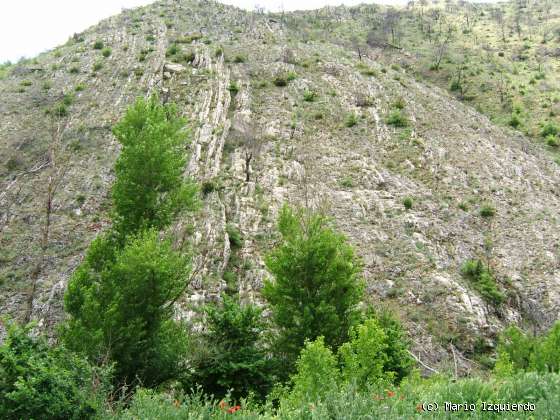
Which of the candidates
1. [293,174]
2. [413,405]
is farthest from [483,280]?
[413,405]

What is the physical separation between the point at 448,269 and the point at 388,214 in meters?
4.75

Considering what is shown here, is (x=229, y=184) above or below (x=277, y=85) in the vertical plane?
below

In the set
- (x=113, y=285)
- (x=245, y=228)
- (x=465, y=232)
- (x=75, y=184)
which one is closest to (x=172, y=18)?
(x=75, y=184)

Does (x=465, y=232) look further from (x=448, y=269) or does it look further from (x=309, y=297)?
(x=309, y=297)

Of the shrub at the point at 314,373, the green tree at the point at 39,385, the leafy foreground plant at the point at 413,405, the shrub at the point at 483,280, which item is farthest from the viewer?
the shrub at the point at 483,280

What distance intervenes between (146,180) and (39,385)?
10.6m

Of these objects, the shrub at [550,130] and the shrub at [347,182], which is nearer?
the shrub at [347,182]

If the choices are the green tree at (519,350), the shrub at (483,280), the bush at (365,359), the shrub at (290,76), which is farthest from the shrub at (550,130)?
the bush at (365,359)

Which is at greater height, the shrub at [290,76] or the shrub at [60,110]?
the shrub at [290,76]

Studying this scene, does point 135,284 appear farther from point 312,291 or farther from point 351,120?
point 351,120

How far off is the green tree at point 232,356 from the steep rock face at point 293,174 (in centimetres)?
442

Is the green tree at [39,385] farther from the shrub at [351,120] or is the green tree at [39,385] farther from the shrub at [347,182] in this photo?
the shrub at [351,120]

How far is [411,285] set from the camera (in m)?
21.2

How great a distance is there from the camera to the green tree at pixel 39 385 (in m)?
6.31
